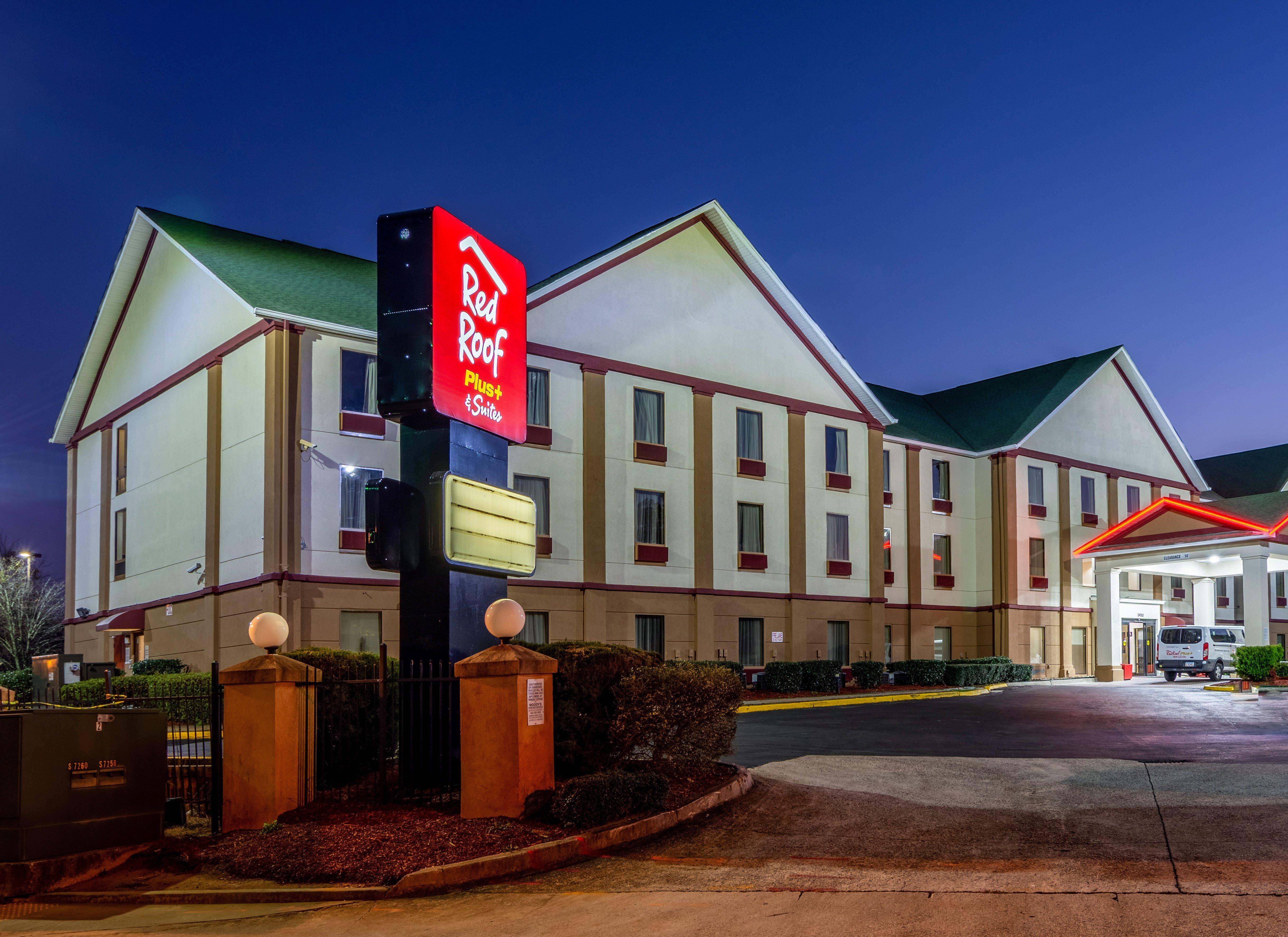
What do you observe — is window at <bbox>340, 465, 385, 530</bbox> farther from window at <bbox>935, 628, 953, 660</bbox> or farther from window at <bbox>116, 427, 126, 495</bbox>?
window at <bbox>935, 628, 953, 660</bbox>

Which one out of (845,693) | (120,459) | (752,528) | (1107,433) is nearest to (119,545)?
(120,459)

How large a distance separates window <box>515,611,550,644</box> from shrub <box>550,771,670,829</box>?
20666 mm

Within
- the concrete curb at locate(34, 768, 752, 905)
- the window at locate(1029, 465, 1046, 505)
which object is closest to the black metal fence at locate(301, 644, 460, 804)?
the concrete curb at locate(34, 768, 752, 905)

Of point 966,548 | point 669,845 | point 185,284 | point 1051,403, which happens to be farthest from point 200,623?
point 1051,403

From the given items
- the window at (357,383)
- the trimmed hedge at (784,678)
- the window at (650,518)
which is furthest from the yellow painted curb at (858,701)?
the window at (357,383)

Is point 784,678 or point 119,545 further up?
point 119,545

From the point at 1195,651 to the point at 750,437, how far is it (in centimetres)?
1788

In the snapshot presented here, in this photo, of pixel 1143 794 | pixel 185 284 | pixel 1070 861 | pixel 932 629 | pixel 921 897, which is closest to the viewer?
pixel 921 897

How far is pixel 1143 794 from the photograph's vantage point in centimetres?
1288

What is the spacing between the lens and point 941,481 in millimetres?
48406

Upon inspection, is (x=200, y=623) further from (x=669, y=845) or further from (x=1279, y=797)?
(x=1279, y=797)

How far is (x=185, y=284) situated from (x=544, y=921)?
30253 mm

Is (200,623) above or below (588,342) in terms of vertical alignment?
below

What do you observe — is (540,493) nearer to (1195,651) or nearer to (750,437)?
(750,437)
